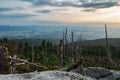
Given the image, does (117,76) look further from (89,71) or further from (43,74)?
(43,74)

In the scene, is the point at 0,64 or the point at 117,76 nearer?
the point at 117,76

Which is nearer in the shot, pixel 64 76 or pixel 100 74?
pixel 64 76

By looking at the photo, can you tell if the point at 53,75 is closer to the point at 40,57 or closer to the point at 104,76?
the point at 104,76

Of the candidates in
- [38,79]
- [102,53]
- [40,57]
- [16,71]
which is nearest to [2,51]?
[16,71]

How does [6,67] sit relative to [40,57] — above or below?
above

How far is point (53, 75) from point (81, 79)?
1.29 metres

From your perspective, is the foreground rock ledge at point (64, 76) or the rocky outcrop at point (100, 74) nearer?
the foreground rock ledge at point (64, 76)

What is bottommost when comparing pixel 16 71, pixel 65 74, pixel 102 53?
pixel 102 53

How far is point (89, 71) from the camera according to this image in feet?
51.0

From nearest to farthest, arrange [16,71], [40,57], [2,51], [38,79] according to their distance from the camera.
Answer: [38,79] < [2,51] < [16,71] < [40,57]

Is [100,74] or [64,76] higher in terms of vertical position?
[64,76]

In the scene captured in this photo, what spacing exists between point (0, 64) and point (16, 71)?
5.66ft

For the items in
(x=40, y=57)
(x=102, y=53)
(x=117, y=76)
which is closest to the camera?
(x=117, y=76)

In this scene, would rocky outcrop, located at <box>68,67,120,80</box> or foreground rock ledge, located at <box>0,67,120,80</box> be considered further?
rocky outcrop, located at <box>68,67,120,80</box>
